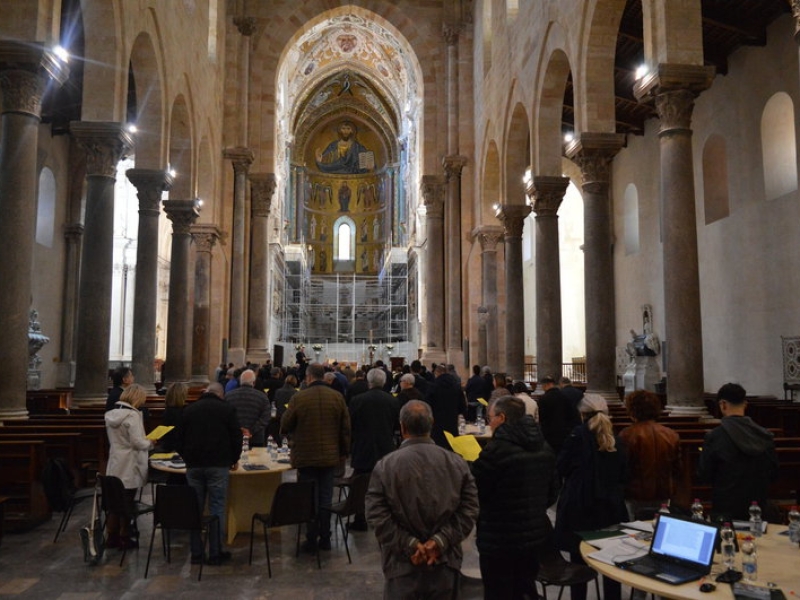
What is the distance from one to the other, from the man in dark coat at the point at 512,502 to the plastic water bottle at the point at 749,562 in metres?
1.02

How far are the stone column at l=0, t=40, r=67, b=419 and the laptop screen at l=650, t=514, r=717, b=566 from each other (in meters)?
7.84

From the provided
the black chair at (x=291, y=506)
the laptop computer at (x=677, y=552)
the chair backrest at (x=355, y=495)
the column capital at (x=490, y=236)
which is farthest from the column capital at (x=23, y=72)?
the column capital at (x=490, y=236)

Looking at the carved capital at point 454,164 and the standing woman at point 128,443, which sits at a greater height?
the carved capital at point 454,164

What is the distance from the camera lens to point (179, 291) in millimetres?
17312

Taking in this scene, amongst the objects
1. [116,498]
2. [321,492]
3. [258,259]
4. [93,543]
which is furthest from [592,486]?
[258,259]

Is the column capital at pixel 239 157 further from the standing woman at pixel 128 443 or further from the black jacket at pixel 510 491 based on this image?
the black jacket at pixel 510 491

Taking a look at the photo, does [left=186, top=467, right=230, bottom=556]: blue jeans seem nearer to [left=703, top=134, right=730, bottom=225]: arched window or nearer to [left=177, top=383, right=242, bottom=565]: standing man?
[left=177, top=383, right=242, bottom=565]: standing man

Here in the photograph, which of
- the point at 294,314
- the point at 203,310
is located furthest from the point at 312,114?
the point at 203,310

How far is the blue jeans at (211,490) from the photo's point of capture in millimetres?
5977

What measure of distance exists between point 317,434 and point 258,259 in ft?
60.5

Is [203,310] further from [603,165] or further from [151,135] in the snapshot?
[603,165]

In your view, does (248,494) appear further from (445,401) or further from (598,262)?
(598,262)

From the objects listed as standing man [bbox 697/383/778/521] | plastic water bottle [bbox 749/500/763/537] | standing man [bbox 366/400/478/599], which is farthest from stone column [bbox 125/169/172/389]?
plastic water bottle [bbox 749/500/763/537]

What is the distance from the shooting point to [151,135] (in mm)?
14555
